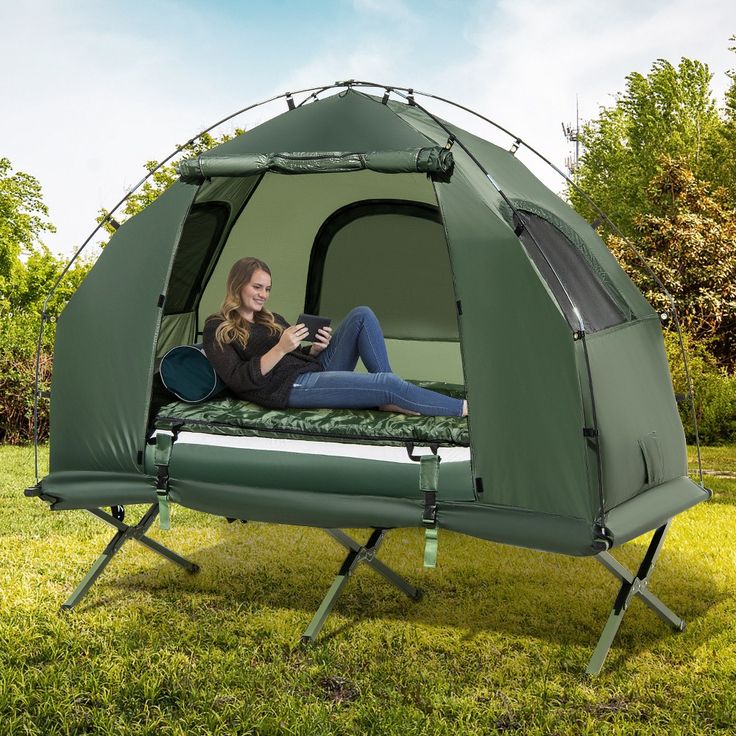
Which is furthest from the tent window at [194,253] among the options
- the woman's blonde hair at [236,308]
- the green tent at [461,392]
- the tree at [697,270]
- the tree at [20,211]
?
the tree at [20,211]

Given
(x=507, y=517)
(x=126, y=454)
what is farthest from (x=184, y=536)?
(x=507, y=517)

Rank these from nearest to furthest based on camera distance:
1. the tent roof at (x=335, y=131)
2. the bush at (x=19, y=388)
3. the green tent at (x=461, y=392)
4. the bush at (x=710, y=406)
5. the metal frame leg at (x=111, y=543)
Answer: the green tent at (x=461, y=392)
the tent roof at (x=335, y=131)
the metal frame leg at (x=111, y=543)
the bush at (x=19, y=388)
the bush at (x=710, y=406)

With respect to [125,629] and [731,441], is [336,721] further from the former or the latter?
[731,441]

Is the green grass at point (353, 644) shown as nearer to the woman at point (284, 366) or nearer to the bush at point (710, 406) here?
the woman at point (284, 366)

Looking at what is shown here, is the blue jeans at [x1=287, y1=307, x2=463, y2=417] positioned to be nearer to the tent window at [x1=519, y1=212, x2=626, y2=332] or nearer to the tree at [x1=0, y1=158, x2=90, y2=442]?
the tent window at [x1=519, y1=212, x2=626, y2=332]

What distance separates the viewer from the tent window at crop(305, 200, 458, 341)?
5.75m

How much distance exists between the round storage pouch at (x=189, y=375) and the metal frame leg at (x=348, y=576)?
3.00 ft

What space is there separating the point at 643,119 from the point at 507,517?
59.5ft

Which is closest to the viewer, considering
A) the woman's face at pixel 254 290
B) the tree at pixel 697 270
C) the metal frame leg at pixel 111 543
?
the metal frame leg at pixel 111 543

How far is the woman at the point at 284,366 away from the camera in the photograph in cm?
388

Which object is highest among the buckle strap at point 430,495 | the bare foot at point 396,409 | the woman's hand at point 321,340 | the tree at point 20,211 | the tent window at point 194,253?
the tree at point 20,211

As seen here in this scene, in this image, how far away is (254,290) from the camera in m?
4.16

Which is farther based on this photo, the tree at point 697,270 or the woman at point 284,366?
the tree at point 697,270

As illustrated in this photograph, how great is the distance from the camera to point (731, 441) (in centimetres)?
945
